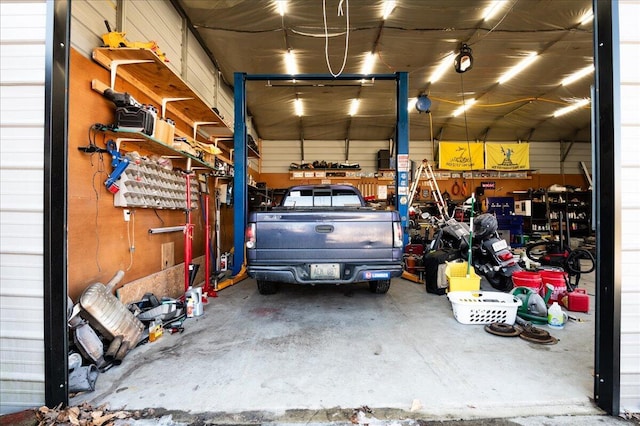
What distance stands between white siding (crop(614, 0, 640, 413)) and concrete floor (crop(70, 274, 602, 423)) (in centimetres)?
25

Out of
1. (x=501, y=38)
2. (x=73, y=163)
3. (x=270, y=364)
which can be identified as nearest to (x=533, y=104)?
(x=501, y=38)

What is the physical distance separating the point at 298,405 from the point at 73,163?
265 centimetres

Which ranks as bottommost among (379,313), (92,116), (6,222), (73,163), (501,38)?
(379,313)

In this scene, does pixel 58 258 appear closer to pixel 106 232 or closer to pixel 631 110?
pixel 106 232

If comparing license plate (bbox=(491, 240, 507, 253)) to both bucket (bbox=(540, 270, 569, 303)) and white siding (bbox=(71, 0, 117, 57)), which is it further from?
white siding (bbox=(71, 0, 117, 57))

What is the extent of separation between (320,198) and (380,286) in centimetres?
161

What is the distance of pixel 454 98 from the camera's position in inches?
331

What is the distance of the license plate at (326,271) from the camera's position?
3033 mm

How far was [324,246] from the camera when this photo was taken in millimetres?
3096

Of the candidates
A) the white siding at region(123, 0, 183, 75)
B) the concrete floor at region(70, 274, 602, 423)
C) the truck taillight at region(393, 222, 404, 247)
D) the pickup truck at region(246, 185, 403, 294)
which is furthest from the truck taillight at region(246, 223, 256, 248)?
the white siding at region(123, 0, 183, 75)

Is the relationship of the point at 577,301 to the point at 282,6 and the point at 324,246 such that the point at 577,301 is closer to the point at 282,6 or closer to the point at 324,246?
the point at 324,246

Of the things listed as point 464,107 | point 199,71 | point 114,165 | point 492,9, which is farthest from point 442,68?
point 114,165

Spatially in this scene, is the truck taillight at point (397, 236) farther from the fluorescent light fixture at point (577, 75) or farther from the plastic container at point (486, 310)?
the fluorescent light fixture at point (577, 75)

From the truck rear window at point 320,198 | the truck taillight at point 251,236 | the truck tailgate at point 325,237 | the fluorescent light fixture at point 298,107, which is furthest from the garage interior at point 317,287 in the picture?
the truck rear window at point 320,198
